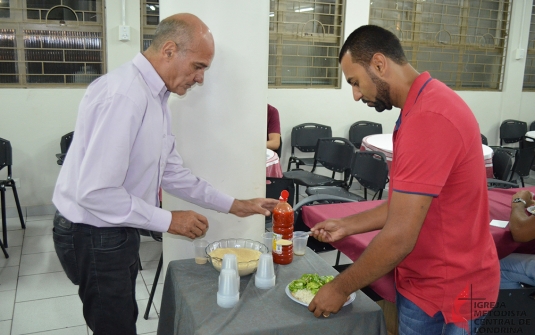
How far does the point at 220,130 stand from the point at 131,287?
0.82m

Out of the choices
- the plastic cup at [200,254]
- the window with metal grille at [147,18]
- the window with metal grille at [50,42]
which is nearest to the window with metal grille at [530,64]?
the window with metal grille at [147,18]

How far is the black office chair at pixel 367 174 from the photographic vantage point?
3.76m

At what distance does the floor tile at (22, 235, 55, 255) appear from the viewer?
12.9 ft

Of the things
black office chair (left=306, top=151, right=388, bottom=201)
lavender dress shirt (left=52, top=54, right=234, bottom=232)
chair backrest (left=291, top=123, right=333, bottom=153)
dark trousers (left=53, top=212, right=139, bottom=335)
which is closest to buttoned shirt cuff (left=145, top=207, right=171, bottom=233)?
lavender dress shirt (left=52, top=54, right=234, bottom=232)

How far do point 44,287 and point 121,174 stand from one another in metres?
2.26

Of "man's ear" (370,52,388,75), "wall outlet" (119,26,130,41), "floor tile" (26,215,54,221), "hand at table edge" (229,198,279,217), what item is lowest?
"floor tile" (26,215,54,221)

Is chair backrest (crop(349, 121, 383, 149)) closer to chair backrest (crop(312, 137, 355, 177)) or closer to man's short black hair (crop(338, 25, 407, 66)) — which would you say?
chair backrest (crop(312, 137, 355, 177))

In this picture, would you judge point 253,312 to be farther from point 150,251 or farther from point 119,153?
point 150,251

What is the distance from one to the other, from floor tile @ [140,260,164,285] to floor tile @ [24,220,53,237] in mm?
1266

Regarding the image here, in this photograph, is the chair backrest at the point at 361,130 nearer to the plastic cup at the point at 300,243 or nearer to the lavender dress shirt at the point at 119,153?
the plastic cup at the point at 300,243

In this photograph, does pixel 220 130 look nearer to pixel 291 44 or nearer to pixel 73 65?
pixel 73 65

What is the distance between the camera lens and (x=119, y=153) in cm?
147

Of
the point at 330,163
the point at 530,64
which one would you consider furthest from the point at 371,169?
the point at 530,64

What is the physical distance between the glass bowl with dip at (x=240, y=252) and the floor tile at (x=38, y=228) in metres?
3.16
